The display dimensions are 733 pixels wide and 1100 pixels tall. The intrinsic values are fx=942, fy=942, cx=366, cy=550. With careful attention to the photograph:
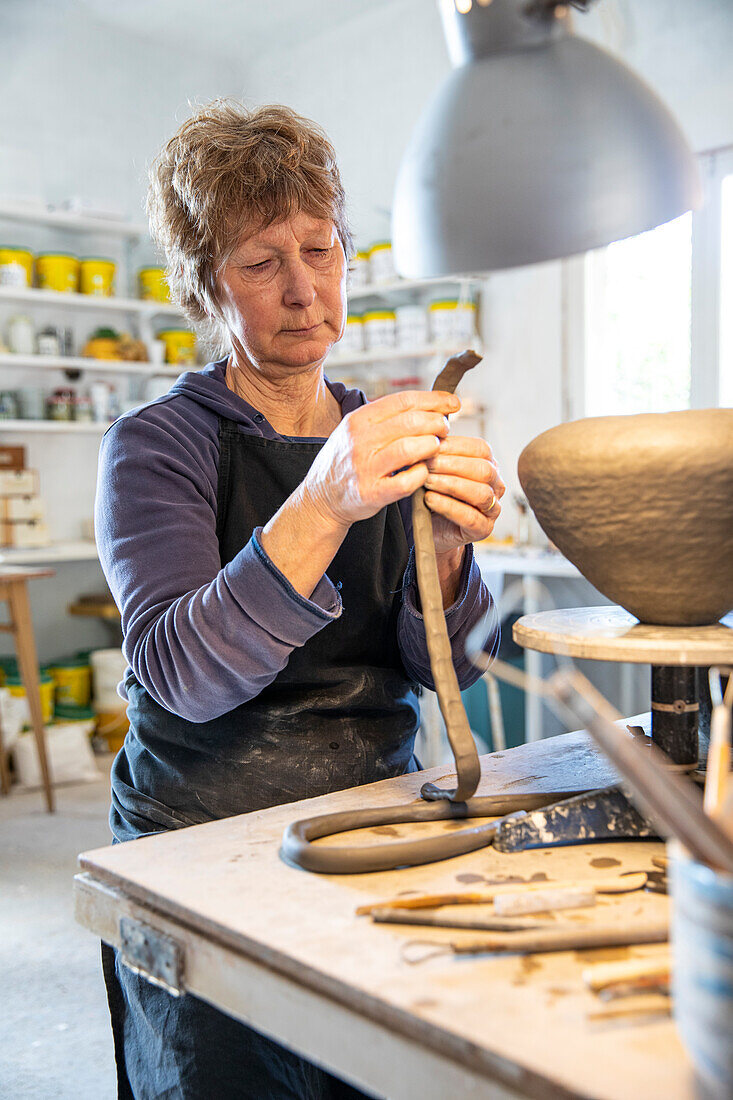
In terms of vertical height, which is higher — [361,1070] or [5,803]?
[361,1070]

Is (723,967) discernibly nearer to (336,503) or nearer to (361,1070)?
(361,1070)

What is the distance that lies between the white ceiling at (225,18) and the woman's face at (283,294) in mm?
3789

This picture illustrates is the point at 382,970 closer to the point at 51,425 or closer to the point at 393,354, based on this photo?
the point at 393,354

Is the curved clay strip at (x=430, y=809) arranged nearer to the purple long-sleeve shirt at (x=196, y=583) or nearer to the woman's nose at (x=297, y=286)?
the purple long-sleeve shirt at (x=196, y=583)

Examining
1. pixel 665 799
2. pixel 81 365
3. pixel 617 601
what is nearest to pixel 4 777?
pixel 81 365

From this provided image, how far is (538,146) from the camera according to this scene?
3.22 feet

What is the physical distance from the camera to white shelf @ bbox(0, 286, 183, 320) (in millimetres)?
4066

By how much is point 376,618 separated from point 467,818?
0.37m

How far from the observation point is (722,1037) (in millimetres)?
409

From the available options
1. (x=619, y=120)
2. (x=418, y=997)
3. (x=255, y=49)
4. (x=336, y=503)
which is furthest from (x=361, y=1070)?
(x=255, y=49)

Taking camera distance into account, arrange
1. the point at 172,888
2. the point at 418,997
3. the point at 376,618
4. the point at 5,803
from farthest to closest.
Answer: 1. the point at 5,803
2. the point at 376,618
3. the point at 172,888
4. the point at 418,997

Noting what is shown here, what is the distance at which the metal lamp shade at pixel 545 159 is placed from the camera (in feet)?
3.21

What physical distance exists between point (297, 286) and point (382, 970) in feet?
2.68

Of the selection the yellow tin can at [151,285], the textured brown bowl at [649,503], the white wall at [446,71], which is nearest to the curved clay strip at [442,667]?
the textured brown bowl at [649,503]
